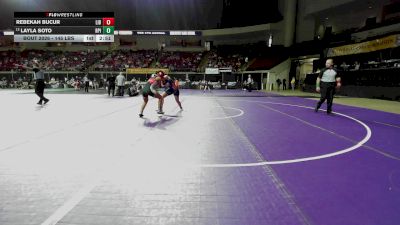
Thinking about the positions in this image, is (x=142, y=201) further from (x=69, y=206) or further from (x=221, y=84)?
(x=221, y=84)

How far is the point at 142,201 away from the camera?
3.07 meters

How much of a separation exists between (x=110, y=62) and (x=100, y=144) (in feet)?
148

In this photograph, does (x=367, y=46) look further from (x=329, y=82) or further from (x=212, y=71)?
(x=212, y=71)

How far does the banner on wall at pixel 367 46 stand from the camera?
20.5 m

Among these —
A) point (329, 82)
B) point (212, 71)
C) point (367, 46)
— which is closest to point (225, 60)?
point (212, 71)

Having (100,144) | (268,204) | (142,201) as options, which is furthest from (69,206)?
(100,144)
